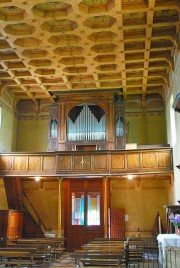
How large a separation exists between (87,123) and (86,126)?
165 mm

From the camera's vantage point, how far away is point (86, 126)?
17578mm

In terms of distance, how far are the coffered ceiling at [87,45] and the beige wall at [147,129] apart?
113 cm

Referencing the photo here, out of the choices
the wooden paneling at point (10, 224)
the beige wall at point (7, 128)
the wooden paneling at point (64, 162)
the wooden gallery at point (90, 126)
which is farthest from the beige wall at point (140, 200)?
the beige wall at point (7, 128)

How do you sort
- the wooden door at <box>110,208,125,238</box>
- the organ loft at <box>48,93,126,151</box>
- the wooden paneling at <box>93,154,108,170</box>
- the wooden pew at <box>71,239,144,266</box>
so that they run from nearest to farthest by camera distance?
the wooden pew at <box>71,239,144,266</box> → the wooden paneling at <box>93,154,108,170</box> → the organ loft at <box>48,93,126,151</box> → the wooden door at <box>110,208,125,238</box>

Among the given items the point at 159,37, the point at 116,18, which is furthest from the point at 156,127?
the point at 116,18

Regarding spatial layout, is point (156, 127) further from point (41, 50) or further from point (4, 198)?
point (4, 198)

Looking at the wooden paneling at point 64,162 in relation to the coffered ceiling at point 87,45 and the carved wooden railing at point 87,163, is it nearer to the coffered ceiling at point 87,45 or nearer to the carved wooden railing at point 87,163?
the carved wooden railing at point 87,163

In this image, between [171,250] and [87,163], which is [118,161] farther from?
[171,250]

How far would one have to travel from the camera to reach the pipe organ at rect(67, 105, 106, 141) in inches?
687

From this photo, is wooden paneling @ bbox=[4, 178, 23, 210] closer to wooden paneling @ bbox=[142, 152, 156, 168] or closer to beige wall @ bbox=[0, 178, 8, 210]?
beige wall @ bbox=[0, 178, 8, 210]

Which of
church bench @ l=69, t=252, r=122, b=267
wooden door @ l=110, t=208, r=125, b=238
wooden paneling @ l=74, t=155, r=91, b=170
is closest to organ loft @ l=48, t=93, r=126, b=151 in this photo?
wooden paneling @ l=74, t=155, r=91, b=170

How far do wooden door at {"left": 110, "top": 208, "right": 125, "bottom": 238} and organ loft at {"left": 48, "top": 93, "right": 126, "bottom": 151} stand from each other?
3429 mm

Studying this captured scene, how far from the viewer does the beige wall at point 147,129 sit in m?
18.4

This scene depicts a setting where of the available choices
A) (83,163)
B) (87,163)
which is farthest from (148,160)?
(83,163)
